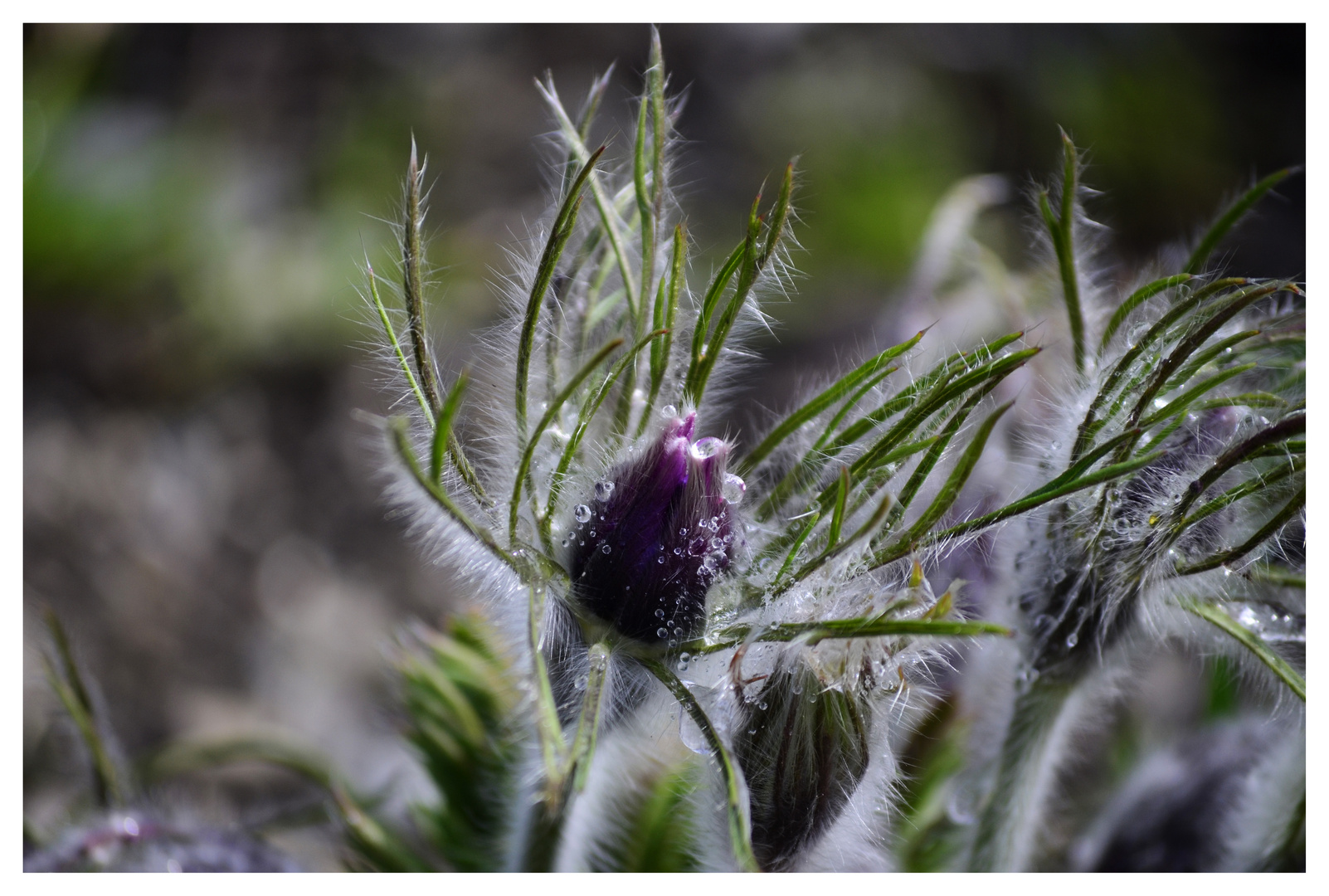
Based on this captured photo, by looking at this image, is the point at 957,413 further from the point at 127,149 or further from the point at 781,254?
the point at 127,149

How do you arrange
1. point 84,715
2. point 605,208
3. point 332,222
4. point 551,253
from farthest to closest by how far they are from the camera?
point 332,222 < point 84,715 < point 605,208 < point 551,253

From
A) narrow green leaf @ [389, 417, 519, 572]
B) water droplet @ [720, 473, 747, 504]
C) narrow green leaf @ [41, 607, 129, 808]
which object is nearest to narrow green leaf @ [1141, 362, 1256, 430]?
water droplet @ [720, 473, 747, 504]

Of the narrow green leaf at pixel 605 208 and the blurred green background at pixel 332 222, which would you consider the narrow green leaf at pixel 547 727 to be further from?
the blurred green background at pixel 332 222

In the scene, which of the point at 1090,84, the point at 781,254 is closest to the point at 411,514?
the point at 781,254

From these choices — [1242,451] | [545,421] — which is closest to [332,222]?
[545,421]

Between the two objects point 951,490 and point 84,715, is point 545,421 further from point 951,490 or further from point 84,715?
point 84,715

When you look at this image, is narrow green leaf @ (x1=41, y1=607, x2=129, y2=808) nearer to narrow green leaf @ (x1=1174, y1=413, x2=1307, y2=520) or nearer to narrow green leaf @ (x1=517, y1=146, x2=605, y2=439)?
narrow green leaf @ (x1=517, y1=146, x2=605, y2=439)
